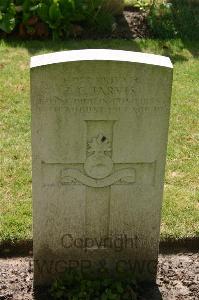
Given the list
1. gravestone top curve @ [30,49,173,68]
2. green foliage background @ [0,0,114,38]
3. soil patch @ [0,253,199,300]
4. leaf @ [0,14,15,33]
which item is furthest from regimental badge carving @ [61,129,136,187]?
leaf @ [0,14,15,33]

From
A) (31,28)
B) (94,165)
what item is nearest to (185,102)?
(31,28)

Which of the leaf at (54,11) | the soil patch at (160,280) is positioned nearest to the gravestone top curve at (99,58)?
the soil patch at (160,280)

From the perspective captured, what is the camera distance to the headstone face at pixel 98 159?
12.3ft

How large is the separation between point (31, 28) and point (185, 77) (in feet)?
8.02

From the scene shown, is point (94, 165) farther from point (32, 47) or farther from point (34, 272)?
point (32, 47)

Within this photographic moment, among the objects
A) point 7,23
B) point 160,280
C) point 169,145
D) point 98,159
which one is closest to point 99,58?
point 98,159

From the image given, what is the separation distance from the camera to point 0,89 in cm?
741

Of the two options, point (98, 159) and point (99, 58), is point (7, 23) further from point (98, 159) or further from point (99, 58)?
point (99, 58)

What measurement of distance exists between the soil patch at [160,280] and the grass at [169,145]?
0.75ft

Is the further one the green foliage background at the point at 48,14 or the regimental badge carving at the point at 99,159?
the green foliage background at the point at 48,14

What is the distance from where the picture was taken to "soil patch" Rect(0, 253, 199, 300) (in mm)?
4391

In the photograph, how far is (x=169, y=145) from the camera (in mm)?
6348

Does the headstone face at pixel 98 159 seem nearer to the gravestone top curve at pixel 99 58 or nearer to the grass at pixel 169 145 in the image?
the gravestone top curve at pixel 99 58

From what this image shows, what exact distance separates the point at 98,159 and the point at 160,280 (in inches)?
45.9
